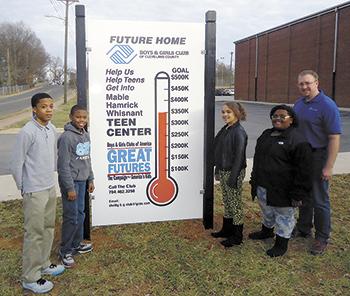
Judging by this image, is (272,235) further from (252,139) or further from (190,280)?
(252,139)

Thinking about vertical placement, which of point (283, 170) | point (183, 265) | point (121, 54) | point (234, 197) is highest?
point (121, 54)

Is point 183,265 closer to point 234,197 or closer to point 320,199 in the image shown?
point 234,197

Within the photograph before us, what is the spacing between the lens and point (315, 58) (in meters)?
32.0

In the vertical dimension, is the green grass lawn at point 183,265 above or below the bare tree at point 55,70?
below

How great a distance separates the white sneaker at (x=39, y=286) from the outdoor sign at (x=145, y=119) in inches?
48.7

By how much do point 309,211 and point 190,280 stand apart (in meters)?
1.87

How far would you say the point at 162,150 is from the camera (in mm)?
4652

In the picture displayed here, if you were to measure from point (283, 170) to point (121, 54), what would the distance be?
2.16m

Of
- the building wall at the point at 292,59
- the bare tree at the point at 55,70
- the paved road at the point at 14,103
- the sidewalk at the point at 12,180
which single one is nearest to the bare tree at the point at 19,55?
the bare tree at the point at 55,70

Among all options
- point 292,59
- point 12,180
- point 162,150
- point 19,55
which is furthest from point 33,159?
point 19,55

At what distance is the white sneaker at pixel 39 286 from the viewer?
3.36 meters

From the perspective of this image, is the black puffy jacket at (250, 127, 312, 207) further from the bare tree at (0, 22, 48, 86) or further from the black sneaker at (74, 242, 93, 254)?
the bare tree at (0, 22, 48, 86)

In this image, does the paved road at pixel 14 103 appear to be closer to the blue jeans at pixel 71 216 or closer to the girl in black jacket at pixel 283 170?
the blue jeans at pixel 71 216

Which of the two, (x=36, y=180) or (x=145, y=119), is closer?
(x=36, y=180)
